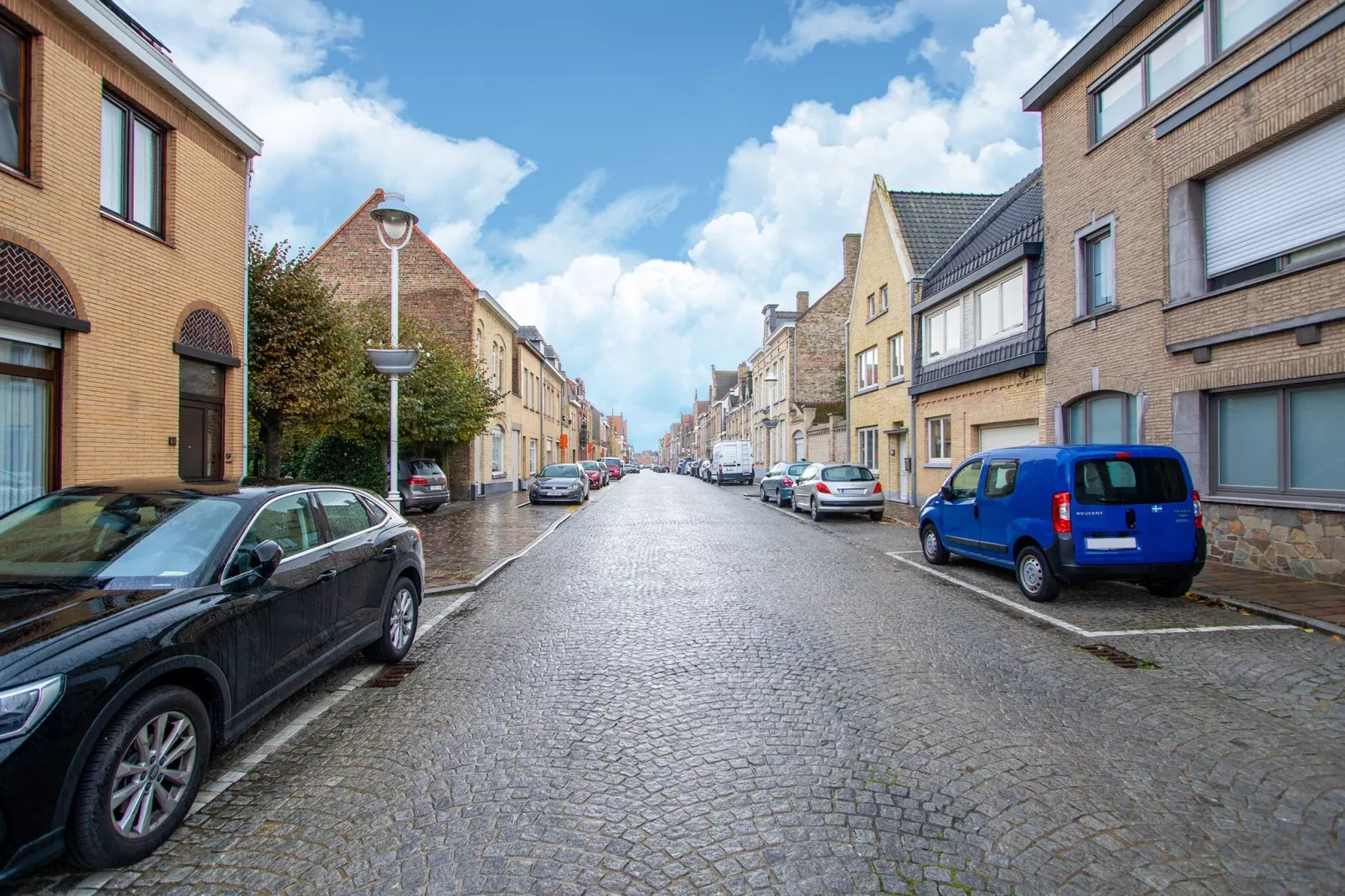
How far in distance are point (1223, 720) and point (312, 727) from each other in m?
5.29

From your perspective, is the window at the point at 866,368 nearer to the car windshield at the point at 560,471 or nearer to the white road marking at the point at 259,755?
the car windshield at the point at 560,471

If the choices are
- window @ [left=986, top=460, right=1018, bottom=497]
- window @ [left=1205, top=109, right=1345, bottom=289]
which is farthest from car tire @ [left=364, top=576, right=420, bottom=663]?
window @ [left=1205, top=109, right=1345, bottom=289]

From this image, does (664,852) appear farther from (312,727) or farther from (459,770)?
(312,727)

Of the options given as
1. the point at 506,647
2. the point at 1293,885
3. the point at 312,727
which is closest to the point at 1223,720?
the point at 1293,885

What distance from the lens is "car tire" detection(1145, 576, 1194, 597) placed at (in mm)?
7882

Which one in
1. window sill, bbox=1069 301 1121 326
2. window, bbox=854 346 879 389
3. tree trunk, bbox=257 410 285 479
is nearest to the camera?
window sill, bbox=1069 301 1121 326

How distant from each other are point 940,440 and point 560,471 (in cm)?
1222

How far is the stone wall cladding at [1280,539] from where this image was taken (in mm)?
8336

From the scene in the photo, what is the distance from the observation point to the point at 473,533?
1507cm

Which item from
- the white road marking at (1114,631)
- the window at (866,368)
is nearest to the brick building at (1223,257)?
the white road marking at (1114,631)

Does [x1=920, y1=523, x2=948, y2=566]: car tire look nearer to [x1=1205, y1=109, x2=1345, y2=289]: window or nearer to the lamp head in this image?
[x1=1205, y1=109, x2=1345, y2=289]: window

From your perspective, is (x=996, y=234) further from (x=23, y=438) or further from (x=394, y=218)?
(x=23, y=438)

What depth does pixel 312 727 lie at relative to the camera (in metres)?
4.29

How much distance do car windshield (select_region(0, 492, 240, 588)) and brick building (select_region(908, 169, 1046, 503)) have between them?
14.3 m
